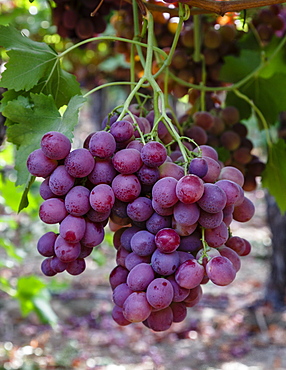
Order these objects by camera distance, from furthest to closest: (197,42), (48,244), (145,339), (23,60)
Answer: (145,339) < (197,42) < (23,60) < (48,244)

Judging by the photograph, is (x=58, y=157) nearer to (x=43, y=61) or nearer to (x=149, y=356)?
(x=43, y=61)

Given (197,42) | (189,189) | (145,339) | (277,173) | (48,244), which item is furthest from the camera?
(145,339)

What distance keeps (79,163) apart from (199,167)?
0.15 m

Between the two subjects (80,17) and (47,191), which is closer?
(47,191)

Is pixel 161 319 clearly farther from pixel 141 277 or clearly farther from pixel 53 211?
pixel 53 211

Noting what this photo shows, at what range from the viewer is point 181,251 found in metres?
0.58

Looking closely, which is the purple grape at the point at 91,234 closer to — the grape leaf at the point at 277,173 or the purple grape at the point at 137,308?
the purple grape at the point at 137,308

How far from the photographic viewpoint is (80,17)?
3.37ft

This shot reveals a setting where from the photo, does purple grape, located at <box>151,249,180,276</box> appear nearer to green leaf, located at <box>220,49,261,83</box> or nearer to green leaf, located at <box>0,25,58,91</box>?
A: green leaf, located at <box>0,25,58,91</box>

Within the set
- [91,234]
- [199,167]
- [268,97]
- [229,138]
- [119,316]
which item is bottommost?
[119,316]

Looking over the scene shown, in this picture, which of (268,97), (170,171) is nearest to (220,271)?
(170,171)

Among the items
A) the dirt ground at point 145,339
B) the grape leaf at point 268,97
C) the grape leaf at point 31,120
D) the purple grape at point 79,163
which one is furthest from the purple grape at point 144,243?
the dirt ground at point 145,339

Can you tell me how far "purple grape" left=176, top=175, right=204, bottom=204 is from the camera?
519 millimetres

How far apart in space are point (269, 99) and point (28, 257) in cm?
428
